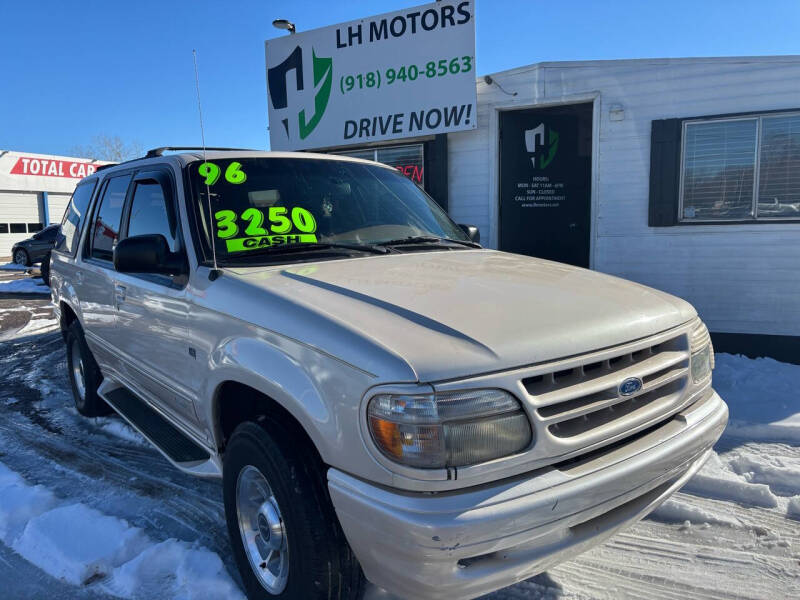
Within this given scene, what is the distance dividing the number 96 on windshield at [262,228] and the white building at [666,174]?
205 inches

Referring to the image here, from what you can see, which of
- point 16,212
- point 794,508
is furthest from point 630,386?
point 16,212

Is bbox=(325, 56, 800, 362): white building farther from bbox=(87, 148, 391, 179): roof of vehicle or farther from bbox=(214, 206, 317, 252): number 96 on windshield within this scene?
bbox=(214, 206, 317, 252): number 96 on windshield

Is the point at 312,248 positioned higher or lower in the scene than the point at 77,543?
higher

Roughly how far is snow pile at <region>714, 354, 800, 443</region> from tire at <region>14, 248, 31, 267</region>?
22.0 metres

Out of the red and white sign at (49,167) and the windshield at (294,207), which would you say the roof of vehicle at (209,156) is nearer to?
the windshield at (294,207)

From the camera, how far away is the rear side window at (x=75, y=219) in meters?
4.73

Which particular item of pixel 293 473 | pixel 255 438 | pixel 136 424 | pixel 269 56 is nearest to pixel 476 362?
pixel 293 473

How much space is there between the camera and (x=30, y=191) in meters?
28.2

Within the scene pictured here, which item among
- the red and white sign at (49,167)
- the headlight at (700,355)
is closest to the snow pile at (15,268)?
the red and white sign at (49,167)

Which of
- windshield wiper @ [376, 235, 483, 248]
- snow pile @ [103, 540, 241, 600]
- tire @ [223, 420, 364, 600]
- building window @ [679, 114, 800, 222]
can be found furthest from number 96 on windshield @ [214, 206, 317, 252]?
building window @ [679, 114, 800, 222]

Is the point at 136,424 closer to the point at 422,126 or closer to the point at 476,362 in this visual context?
the point at 476,362

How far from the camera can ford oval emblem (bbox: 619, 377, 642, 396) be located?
2.10 meters

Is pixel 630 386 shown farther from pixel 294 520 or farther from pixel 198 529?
pixel 198 529

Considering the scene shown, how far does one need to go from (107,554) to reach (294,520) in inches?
57.2
